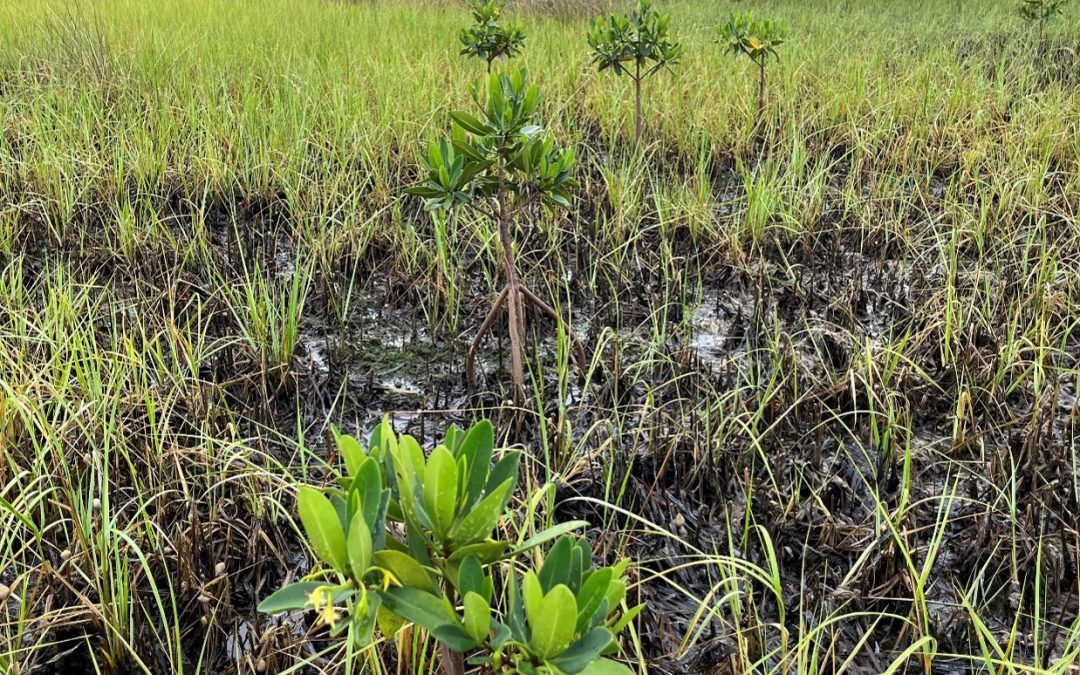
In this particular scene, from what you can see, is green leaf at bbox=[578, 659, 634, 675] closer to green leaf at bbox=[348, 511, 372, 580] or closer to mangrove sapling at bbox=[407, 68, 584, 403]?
green leaf at bbox=[348, 511, 372, 580]

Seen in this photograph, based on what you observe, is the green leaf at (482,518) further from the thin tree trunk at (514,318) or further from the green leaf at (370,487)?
the thin tree trunk at (514,318)

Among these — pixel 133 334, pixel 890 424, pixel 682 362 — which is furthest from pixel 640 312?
pixel 133 334

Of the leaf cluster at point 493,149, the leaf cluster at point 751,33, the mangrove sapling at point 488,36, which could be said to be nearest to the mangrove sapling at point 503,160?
the leaf cluster at point 493,149

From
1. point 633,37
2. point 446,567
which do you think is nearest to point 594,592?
point 446,567

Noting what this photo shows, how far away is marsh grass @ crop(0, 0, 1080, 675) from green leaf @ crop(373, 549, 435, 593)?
1.37ft

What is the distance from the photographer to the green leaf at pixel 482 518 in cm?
69

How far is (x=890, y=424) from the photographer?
61.7 inches

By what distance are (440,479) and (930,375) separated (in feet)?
5.35

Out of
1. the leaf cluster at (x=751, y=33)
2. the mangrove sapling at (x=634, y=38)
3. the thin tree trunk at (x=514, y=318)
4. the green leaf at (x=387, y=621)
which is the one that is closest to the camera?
the green leaf at (x=387, y=621)

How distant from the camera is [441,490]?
69 cm

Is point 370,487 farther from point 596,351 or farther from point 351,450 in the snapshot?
point 596,351

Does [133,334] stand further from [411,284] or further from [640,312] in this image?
[640,312]

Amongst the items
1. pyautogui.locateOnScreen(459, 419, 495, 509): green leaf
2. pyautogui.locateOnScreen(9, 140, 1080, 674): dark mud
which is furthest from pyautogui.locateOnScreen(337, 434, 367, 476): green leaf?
pyautogui.locateOnScreen(9, 140, 1080, 674): dark mud

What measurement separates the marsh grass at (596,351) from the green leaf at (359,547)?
0.48 m
